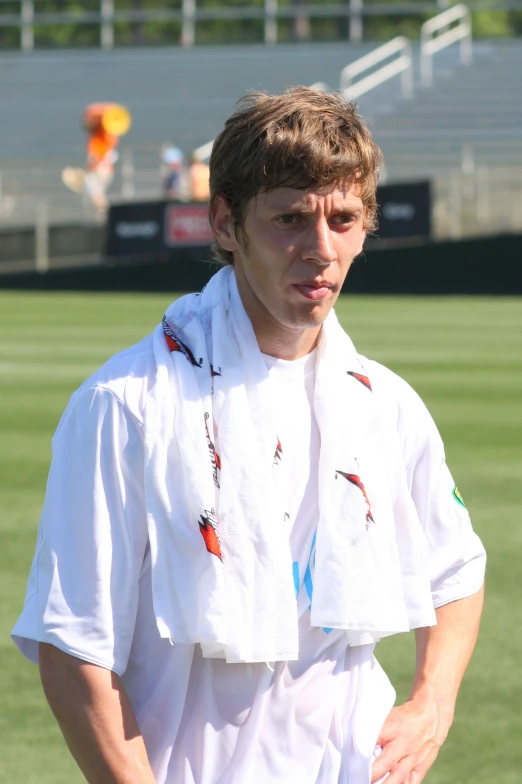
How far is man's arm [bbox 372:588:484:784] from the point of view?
8.35 feet

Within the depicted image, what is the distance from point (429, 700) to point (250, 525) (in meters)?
0.55

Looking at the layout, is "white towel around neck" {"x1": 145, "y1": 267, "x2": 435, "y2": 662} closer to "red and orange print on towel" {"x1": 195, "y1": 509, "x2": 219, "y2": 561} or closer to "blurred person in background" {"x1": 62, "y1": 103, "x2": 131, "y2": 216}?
"red and orange print on towel" {"x1": 195, "y1": 509, "x2": 219, "y2": 561}

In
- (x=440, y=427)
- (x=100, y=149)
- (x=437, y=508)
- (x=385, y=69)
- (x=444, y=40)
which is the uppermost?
(x=444, y=40)

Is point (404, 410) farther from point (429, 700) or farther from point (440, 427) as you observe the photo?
point (440, 427)

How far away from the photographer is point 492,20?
277ft

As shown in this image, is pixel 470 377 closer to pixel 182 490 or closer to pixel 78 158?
pixel 182 490

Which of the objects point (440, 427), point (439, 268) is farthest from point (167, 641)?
point (439, 268)

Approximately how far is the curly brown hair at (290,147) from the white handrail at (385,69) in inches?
1373

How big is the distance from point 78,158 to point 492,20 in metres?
52.4

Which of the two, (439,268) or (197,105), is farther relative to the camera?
(197,105)

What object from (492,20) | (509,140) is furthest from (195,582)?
(492,20)

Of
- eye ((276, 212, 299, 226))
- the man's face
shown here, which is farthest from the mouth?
eye ((276, 212, 299, 226))

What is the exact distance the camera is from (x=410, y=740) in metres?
2.57

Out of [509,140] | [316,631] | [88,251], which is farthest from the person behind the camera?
[509,140]
